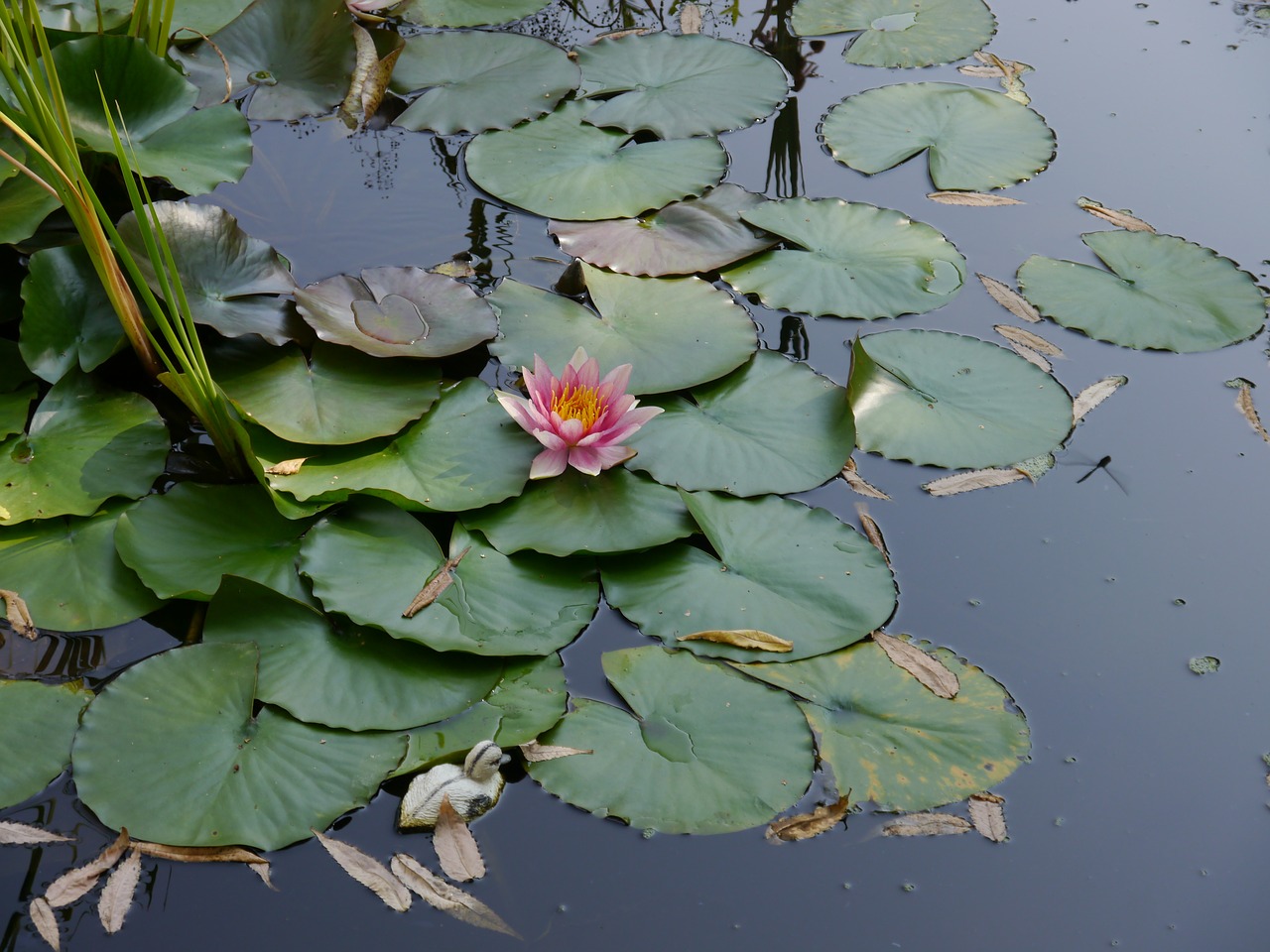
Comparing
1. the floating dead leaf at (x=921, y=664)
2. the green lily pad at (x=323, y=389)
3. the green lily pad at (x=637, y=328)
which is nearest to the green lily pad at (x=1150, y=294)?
the green lily pad at (x=637, y=328)

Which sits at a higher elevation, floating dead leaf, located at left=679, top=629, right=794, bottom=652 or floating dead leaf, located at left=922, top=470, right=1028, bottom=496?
floating dead leaf, located at left=922, top=470, right=1028, bottom=496

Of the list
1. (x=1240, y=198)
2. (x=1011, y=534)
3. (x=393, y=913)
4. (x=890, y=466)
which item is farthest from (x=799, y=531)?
(x=1240, y=198)

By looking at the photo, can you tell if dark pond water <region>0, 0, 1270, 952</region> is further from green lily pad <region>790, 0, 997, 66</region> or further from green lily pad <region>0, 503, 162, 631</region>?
green lily pad <region>790, 0, 997, 66</region>

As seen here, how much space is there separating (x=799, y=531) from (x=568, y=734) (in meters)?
0.68

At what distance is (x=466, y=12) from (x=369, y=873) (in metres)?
3.05

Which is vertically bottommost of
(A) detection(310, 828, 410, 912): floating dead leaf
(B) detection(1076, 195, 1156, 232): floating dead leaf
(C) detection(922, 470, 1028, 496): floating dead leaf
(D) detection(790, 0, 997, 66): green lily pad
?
(A) detection(310, 828, 410, 912): floating dead leaf

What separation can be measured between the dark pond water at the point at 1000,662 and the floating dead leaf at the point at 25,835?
18mm

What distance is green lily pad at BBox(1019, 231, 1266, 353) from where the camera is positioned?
2.70m

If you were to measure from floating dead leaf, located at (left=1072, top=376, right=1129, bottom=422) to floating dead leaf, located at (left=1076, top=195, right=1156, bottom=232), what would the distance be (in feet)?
2.25

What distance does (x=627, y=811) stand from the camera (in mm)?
1726

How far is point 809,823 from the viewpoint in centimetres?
175

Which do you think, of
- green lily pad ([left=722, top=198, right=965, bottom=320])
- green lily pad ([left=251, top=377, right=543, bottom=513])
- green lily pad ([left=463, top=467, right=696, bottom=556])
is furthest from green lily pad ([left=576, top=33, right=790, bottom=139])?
green lily pad ([left=463, top=467, right=696, bottom=556])

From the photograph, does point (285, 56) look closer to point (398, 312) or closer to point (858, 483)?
point (398, 312)

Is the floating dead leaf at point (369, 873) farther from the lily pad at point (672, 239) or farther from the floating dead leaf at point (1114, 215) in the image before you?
the floating dead leaf at point (1114, 215)
